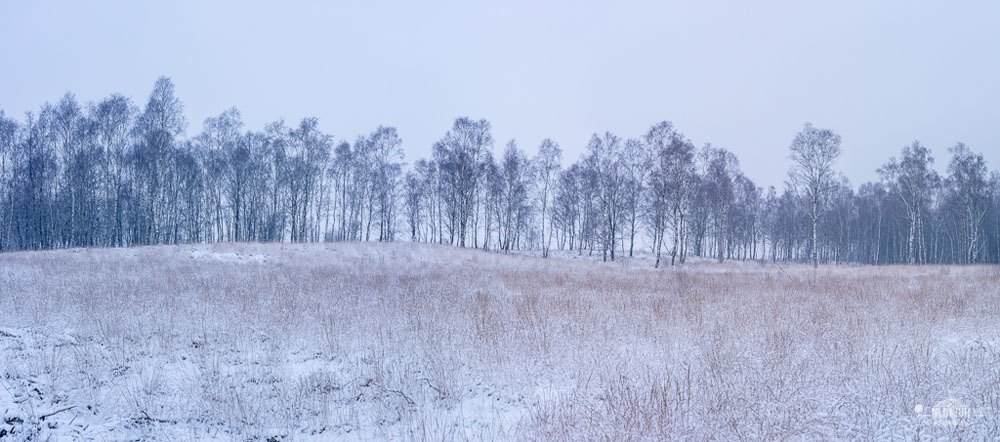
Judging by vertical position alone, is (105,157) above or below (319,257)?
above

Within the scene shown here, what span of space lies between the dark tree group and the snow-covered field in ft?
66.0

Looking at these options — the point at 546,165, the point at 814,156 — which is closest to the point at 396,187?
the point at 546,165

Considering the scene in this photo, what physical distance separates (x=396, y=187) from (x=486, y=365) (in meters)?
36.5

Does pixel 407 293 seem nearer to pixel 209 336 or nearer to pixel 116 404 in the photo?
pixel 209 336

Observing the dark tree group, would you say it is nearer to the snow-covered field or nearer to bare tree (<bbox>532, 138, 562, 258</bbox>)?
bare tree (<bbox>532, 138, 562, 258</bbox>)

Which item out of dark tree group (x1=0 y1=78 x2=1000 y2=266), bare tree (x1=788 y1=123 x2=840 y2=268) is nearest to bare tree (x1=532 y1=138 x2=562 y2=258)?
dark tree group (x1=0 y1=78 x2=1000 y2=266)

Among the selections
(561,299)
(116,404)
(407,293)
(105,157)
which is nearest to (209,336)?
(116,404)

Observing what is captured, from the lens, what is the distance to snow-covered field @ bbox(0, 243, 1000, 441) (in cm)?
316

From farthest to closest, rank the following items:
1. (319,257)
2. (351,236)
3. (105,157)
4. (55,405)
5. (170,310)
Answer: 1. (351,236)
2. (105,157)
3. (319,257)
4. (170,310)
5. (55,405)

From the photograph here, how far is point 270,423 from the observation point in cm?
361

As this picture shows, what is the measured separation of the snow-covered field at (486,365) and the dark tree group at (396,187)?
20.1 m

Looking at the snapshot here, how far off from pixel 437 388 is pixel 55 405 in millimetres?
3253

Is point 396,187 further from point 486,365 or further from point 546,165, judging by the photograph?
point 486,365

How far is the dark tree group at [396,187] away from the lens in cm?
2725
